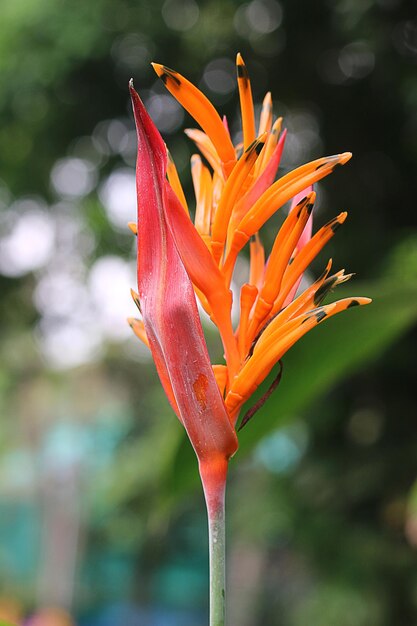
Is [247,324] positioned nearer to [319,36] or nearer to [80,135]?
[319,36]

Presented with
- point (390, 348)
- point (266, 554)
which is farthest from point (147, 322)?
point (266, 554)

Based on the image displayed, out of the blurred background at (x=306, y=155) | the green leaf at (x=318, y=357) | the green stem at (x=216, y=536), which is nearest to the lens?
the green stem at (x=216, y=536)

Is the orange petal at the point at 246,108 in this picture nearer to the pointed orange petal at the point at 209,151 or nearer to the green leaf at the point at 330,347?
the pointed orange petal at the point at 209,151

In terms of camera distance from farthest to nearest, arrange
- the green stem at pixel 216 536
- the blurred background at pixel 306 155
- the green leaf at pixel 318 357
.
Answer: the blurred background at pixel 306 155 → the green leaf at pixel 318 357 → the green stem at pixel 216 536

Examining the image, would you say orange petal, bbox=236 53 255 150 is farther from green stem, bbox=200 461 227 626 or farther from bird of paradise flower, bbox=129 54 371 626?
green stem, bbox=200 461 227 626

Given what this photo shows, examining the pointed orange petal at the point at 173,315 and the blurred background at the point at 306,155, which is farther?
the blurred background at the point at 306,155

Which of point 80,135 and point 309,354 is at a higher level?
point 80,135

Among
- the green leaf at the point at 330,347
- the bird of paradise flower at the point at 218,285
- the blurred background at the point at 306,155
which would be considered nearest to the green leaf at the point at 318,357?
the green leaf at the point at 330,347

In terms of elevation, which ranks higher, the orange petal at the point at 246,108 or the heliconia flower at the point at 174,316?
the orange petal at the point at 246,108
